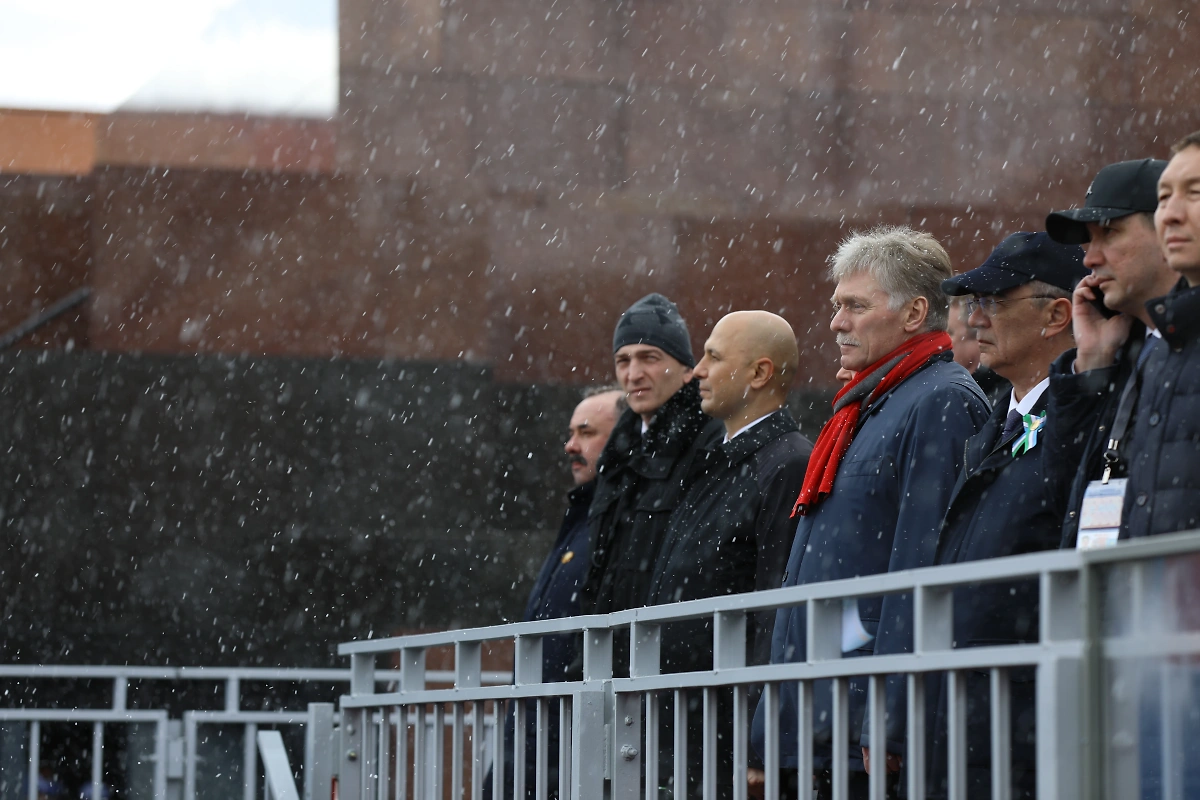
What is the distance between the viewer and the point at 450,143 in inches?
340

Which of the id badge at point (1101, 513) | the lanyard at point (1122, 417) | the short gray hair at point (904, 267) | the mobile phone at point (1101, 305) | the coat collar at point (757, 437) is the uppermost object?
the short gray hair at point (904, 267)

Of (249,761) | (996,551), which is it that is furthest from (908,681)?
(249,761)

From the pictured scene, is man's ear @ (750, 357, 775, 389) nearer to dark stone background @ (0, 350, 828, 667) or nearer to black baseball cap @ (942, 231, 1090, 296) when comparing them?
black baseball cap @ (942, 231, 1090, 296)

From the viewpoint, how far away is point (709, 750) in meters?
3.11

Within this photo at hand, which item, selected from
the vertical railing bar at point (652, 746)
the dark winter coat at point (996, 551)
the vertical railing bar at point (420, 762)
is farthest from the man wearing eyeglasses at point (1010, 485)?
the vertical railing bar at point (420, 762)

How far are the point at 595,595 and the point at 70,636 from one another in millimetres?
4073

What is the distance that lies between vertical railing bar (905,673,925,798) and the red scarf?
1.38 metres

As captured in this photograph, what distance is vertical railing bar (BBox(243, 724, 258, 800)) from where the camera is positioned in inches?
274

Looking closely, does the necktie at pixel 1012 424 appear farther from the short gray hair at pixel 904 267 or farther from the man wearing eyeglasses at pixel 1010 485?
the short gray hair at pixel 904 267

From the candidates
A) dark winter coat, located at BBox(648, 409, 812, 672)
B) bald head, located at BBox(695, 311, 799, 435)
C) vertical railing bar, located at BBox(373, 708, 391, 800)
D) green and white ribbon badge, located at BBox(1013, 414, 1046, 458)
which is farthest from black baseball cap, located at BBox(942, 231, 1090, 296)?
vertical railing bar, located at BBox(373, 708, 391, 800)

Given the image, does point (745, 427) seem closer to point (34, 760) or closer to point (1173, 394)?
point (1173, 394)

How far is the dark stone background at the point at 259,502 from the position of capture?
27.0 ft

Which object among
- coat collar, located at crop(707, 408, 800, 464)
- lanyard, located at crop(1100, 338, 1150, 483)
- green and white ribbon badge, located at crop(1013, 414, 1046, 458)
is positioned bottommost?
lanyard, located at crop(1100, 338, 1150, 483)

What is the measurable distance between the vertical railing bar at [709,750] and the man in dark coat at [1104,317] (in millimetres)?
745
